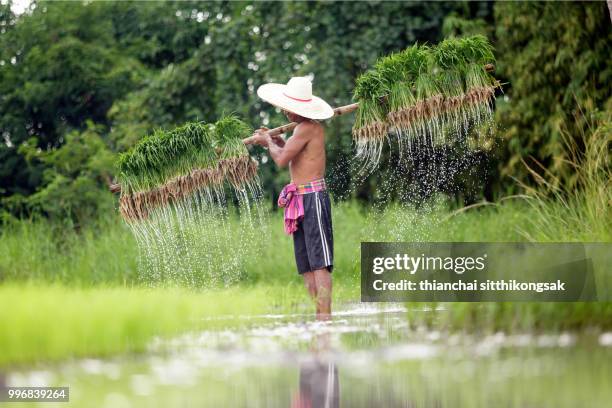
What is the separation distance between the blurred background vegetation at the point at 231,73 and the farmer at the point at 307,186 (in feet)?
17.6

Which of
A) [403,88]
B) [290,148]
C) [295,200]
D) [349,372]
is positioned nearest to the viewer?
[349,372]

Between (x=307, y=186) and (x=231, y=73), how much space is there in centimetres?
756

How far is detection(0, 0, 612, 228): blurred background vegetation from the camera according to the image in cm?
1183

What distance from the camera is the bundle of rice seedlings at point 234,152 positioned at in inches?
276

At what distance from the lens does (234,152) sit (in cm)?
701

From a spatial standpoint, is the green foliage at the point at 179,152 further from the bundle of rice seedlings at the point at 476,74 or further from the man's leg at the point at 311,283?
the bundle of rice seedlings at the point at 476,74

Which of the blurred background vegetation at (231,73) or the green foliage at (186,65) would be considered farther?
the green foliage at (186,65)

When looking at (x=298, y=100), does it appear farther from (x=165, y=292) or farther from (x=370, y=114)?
(x=165, y=292)

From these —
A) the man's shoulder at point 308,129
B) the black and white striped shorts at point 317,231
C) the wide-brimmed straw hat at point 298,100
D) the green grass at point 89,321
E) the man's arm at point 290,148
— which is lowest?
the green grass at point 89,321

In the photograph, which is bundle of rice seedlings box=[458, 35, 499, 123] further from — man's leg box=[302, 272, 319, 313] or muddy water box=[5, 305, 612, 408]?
muddy water box=[5, 305, 612, 408]

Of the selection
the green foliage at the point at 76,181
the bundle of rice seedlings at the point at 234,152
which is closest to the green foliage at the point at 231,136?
the bundle of rice seedlings at the point at 234,152

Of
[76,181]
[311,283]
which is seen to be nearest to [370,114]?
[311,283]

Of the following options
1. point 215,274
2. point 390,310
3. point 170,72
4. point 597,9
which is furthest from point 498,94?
point 390,310

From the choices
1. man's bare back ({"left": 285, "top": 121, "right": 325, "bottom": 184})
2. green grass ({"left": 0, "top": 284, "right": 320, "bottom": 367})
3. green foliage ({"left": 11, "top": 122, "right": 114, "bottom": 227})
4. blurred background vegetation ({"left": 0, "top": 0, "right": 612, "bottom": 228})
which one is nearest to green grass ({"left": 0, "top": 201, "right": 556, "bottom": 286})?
blurred background vegetation ({"left": 0, "top": 0, "right": 612, "bottom": 228})
